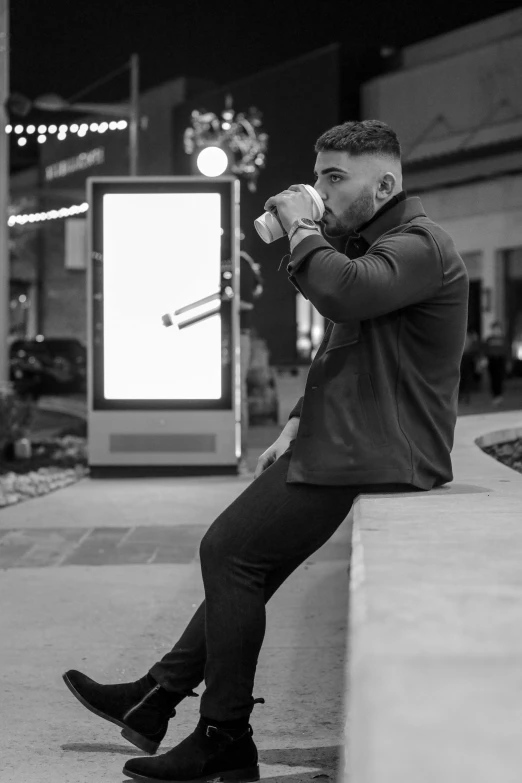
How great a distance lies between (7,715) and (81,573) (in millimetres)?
2091

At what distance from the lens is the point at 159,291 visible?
9.78 meters

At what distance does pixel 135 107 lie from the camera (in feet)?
86.4

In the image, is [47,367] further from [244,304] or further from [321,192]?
[321,192]

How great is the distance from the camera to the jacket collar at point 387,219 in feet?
10.6

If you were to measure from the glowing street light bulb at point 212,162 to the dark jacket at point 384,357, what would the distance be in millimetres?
7144

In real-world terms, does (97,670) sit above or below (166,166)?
below

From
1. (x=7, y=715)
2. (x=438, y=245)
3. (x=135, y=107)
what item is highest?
(x=135, y=107)

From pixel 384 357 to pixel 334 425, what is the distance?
0.23m

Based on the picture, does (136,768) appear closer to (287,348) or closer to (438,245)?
(438,245)

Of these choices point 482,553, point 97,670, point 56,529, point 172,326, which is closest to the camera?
point 482,553

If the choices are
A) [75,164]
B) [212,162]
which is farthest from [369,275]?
[75,164]

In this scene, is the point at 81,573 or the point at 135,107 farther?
the point at 135,107

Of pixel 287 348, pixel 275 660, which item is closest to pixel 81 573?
pixel 275 660

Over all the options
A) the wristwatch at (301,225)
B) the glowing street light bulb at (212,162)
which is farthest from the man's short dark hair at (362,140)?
the glowing street light bulb at (212,162)
